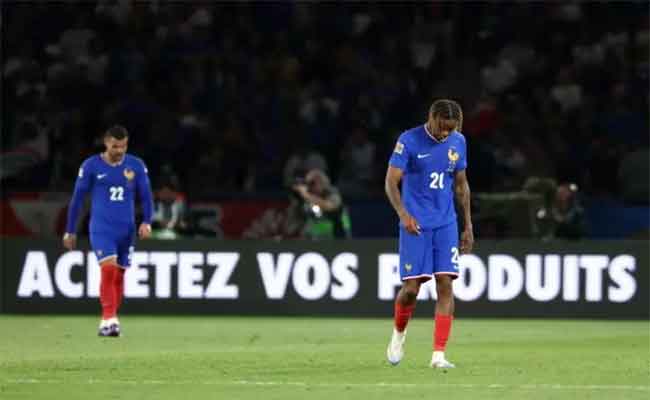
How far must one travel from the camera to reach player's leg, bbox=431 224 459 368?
1254cm

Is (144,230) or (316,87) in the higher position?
(316,87)

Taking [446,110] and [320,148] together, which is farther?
[320,148]

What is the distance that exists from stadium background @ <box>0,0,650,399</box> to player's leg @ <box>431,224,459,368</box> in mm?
2802

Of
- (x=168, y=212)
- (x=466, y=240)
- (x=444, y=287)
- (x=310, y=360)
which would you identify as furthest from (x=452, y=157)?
(x=168, y=212)

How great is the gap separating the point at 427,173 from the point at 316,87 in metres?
11.8

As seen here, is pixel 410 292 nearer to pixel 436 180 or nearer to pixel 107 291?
pixel 436 180

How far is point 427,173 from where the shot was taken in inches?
495

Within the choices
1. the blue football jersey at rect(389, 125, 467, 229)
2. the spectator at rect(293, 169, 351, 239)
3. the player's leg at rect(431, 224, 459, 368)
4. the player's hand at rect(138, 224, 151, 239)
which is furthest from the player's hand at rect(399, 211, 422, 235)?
the spectator at rect(293, 169, 351, 239)

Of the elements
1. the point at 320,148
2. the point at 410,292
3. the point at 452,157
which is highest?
the point at 320,148

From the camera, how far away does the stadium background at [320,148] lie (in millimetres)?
19953

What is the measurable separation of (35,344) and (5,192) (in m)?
7.74

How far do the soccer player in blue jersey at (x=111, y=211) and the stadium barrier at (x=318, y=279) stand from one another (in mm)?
3507

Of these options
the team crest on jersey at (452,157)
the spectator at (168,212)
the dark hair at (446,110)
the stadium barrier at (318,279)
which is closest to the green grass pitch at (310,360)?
the stadium barrier at (318,279)

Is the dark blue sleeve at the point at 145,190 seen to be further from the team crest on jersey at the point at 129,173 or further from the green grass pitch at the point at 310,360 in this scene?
the green grass pitch at the point at 310,360
